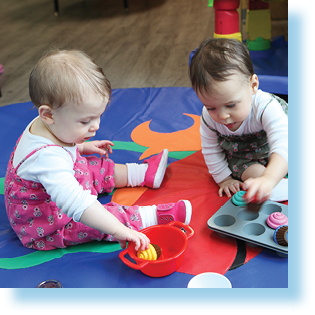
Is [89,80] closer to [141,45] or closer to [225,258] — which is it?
[225,258]

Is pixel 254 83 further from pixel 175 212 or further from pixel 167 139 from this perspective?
pixel 167 139

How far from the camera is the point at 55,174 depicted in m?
0.76

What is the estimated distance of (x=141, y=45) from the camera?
9.15 feet

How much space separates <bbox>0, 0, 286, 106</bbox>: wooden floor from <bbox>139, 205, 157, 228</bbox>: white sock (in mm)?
1238

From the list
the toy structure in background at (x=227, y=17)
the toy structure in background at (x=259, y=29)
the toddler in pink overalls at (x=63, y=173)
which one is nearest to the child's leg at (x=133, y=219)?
the toddler in pink overalls at (x=63, y=173)

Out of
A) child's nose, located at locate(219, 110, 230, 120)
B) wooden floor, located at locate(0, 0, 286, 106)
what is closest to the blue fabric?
child's nose, located at locate(219, 110, 230, 120)

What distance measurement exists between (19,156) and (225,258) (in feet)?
1.75

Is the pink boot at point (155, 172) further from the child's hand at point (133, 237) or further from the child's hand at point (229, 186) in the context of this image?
the child's hand at point (133, 237)

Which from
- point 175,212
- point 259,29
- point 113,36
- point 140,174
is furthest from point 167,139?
point 113,36

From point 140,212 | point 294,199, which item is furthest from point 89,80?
point 294,199

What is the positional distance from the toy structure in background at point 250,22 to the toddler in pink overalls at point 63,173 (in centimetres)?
108

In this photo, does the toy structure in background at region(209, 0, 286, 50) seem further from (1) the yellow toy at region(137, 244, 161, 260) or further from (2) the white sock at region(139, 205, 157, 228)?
(1) the yellow toy at region(137, 244, 161, 260)

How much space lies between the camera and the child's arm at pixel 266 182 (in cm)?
70

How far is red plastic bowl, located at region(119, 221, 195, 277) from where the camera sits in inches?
29.5
